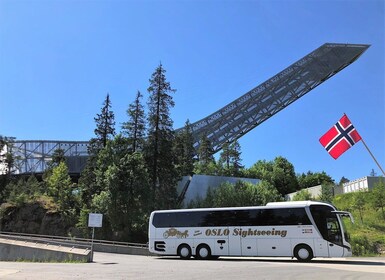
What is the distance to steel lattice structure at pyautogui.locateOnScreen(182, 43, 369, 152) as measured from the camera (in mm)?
90188

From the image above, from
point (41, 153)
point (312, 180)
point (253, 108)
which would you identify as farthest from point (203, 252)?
point (312, 180)

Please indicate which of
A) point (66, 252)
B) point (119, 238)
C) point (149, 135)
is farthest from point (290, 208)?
point (149, 135)

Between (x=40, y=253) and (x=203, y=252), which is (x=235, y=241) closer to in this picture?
(x=203, y=252)

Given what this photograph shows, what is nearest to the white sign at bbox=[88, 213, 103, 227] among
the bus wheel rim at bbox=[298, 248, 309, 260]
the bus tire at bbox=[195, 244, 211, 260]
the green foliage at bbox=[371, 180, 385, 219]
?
the bus tire at bbox=[195, 244, 211, 260]

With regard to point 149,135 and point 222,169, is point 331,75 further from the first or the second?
point 149,135

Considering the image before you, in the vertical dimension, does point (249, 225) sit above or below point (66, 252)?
above

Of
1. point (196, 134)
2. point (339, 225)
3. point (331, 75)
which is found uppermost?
point (331, 75)

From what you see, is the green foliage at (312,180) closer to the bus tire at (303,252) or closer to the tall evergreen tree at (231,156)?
the tall evergreen tree at (231,156)

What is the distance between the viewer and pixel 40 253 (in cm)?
3003

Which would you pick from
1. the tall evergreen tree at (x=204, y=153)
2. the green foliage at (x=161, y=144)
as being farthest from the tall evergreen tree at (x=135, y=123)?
the tall evergreen tree at (x=204, y=153)

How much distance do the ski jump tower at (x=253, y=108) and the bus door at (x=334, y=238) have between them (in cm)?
6043

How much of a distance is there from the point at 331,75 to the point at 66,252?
88.9m

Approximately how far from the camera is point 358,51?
10262 cm

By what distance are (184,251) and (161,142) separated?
86.9ft
